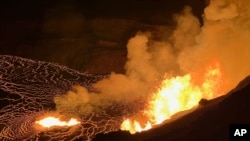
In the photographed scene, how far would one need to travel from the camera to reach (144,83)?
22.2 m

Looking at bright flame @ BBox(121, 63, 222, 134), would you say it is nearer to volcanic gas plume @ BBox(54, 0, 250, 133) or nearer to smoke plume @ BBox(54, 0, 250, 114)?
volcanic gas plume @ BBox(54, 0, 250, 133)

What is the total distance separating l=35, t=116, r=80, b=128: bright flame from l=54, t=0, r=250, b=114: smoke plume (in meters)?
1.14

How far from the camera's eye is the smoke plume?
18.7 m

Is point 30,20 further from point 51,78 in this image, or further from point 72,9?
point 51,78

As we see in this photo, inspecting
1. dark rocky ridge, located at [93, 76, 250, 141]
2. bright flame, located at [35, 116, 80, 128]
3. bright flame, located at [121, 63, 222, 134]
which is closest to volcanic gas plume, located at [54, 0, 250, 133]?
bright flame, located at [121, 63, 222, 134]

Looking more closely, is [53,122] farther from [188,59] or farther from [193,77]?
[188,59]

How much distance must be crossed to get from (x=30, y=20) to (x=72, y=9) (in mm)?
2845

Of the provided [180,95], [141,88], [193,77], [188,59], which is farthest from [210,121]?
[141,88]

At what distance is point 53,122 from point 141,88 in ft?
19.8

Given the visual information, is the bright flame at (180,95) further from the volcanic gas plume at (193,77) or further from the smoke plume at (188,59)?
the smoke plume at (188,59)

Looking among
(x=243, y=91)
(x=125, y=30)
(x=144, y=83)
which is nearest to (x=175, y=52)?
(x=144, y=83)

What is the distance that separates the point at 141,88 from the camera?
71.8ft

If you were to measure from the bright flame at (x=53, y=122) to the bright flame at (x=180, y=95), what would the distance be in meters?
1.99

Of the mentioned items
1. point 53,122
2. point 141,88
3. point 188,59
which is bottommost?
point 53,122
